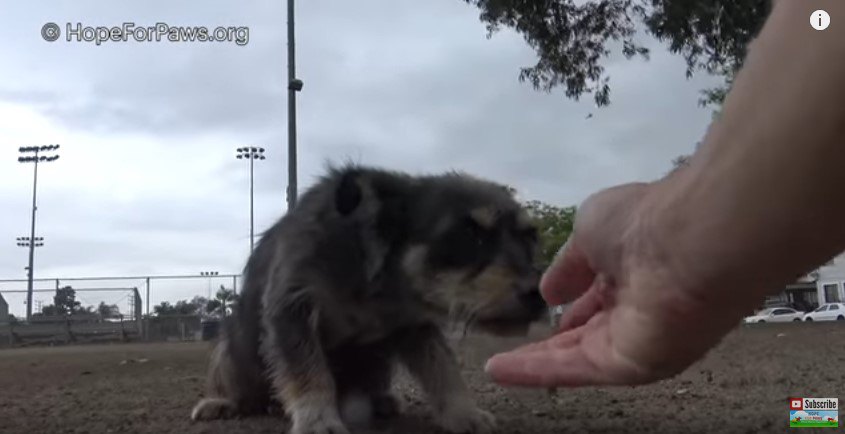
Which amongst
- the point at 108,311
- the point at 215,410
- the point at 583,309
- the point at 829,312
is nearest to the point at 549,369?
the point at 583,309

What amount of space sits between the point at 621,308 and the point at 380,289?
2.48 metres

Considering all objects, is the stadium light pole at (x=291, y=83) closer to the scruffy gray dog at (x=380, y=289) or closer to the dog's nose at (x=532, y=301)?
the scruffy gray dog at (x=380, y=289)

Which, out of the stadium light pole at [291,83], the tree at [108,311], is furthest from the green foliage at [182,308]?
the stadium light pole at [291,83]

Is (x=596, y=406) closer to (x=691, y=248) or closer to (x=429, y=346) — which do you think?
(x=429, y=346)

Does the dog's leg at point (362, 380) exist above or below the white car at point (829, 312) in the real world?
below

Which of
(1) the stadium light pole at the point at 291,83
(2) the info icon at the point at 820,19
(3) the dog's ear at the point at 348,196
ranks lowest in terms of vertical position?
(2) the info icon at the point at 820,19

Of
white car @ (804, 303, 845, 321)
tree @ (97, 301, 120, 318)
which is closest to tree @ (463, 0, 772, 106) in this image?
tree @ (97, 301, 120, 318)

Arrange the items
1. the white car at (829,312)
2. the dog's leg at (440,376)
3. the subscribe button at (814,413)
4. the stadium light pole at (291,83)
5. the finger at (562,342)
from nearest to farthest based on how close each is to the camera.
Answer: the finger at (562,342), the subscribe button at (814,413), the dog's leg at (440,376), the stadium light pole at (291,83), the white car at (829,312)

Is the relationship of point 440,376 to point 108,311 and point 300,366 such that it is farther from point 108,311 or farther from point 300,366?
point 108,311

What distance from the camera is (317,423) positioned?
406cm

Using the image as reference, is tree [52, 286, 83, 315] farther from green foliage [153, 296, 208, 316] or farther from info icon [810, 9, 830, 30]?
info icon [810, 9, 830, 30]

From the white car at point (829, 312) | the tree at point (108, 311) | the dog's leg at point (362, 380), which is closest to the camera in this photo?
the dog's leg at point (362, 380)

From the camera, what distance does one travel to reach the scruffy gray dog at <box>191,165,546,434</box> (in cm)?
402

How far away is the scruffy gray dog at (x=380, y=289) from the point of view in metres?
4.02
